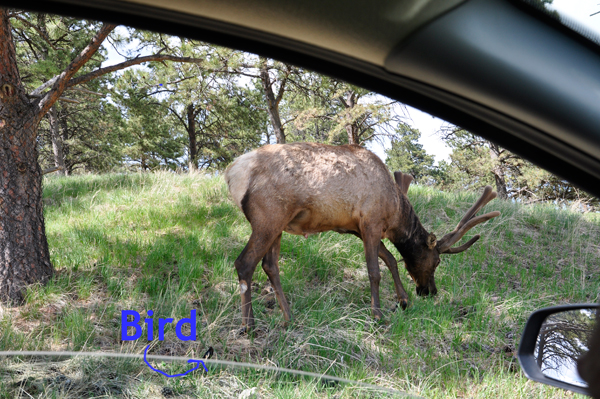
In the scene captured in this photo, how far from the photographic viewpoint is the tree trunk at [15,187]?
14.5 feet

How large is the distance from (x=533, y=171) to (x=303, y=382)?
14899mm

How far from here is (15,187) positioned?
175 inches

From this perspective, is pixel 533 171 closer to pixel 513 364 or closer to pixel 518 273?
pixel 518 273

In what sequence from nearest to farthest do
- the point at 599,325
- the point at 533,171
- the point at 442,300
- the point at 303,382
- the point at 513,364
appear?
1. the point at 599,325
2. the point at 303,382
3. the point at 513,364
4. the point at 442,300
5. the point at 533,171

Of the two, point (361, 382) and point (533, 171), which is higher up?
point (533, 171)

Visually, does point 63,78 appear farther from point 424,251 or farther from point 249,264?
point 424,251

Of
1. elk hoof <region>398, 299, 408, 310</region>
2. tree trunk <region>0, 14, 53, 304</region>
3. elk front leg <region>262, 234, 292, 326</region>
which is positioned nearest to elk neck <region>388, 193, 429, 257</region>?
elk hoof <region>398, 299, 408, 310</region>

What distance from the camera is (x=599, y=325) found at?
62cm

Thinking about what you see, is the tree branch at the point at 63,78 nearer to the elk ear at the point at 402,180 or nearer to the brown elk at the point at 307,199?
the brown elk at the point at 307,199

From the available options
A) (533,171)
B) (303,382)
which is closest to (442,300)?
(303,382)

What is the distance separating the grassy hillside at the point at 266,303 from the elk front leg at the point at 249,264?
213 mm

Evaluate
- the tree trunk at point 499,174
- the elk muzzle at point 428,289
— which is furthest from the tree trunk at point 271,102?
the elk muzzle at point 428,289

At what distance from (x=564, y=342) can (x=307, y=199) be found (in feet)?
11.2

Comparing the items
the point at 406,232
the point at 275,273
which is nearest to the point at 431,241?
the point at 406,232
